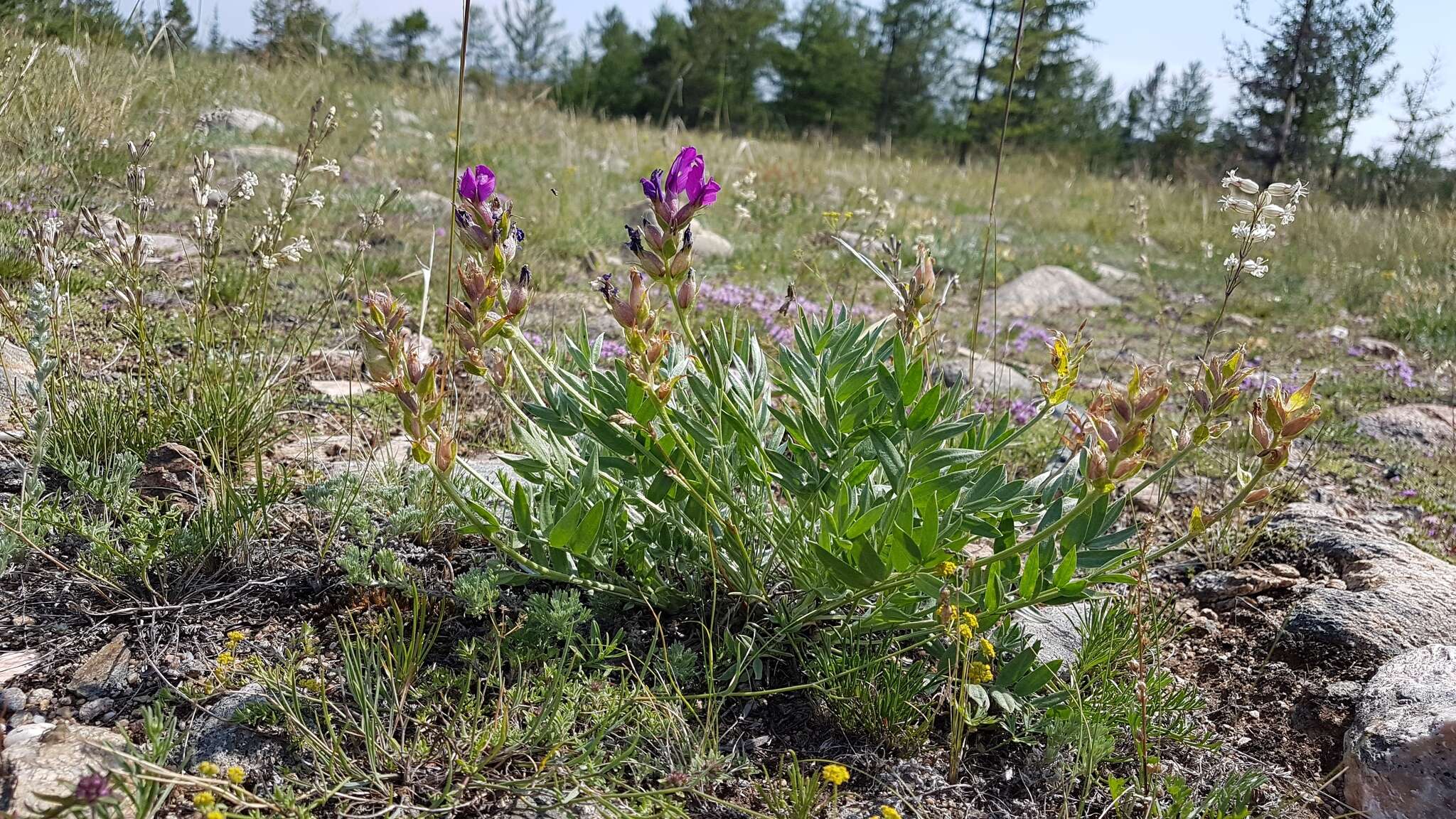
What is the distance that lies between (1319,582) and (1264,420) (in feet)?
4.16

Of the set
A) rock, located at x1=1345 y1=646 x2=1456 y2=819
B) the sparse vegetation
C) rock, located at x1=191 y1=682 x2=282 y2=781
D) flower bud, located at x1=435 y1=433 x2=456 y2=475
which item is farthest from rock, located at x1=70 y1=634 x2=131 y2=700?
rock, located at x1=1345 y1=646 x2=1456 y2=819

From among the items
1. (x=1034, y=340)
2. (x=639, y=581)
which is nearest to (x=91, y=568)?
(x=639, y=581)

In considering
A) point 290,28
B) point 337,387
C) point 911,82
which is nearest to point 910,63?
point 911,82

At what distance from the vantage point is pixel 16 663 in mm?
1628

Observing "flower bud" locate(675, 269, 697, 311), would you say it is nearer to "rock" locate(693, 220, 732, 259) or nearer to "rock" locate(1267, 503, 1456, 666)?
"rock" locate(1267, 503, 1456, 666)

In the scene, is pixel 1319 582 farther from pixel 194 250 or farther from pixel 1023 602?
pixel 194 250

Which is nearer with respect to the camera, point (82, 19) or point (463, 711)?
point (463, 711)

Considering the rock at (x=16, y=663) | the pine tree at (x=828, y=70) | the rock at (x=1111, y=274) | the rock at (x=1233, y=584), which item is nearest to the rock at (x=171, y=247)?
the rock at (x=16, y=663)

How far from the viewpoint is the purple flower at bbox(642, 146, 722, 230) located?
1.45m

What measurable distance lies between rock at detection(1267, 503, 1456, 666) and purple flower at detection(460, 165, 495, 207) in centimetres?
215

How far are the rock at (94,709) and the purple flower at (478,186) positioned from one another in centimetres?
112

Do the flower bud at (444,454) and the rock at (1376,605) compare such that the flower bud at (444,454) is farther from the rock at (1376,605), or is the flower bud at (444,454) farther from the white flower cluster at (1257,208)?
the rock at (1376,605)

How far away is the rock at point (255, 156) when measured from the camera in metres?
5.93

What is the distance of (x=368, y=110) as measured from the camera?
8828 millimetres
